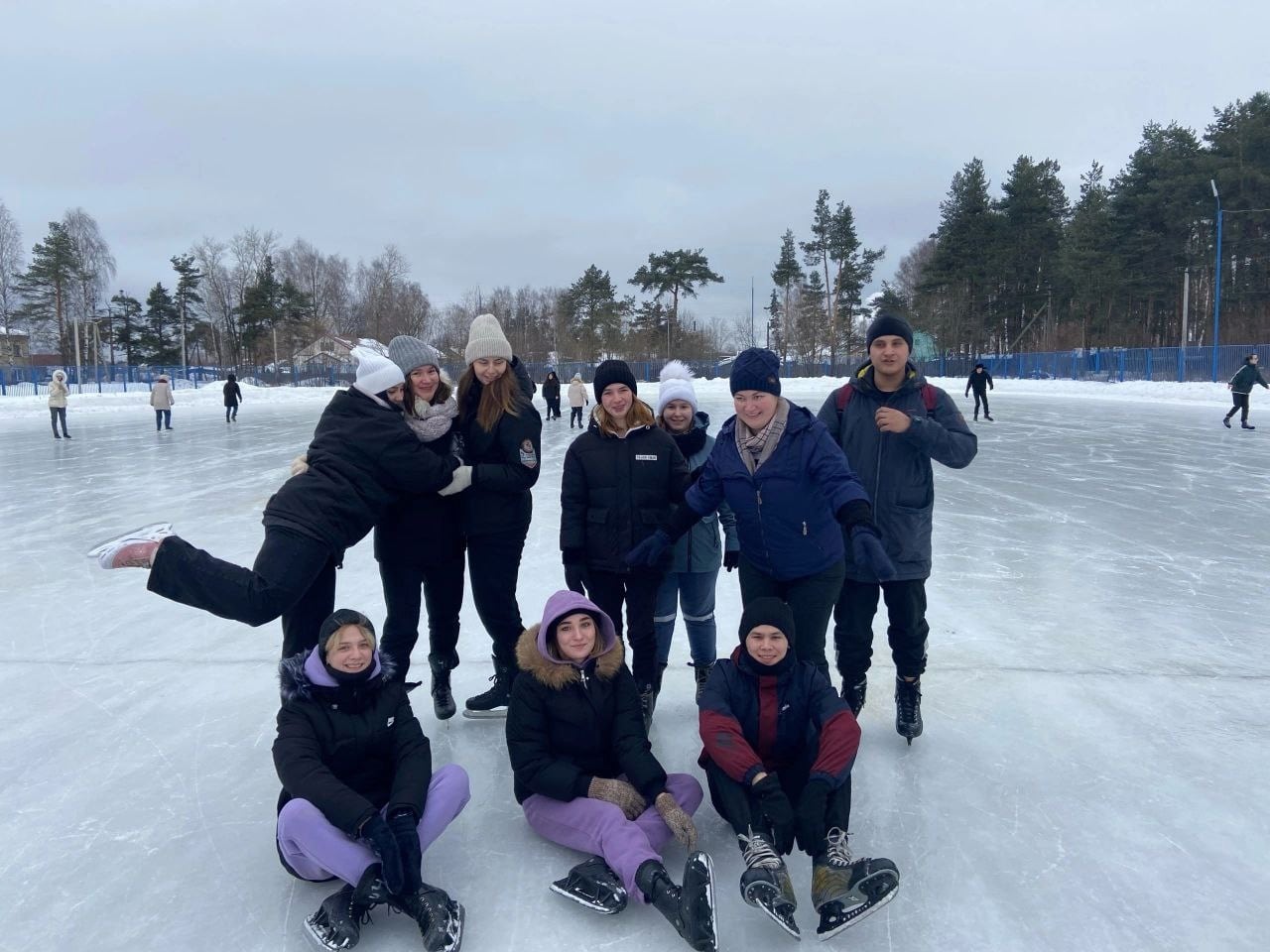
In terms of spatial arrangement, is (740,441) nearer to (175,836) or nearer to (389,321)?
(175,836)

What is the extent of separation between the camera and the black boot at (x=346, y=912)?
6.11 feet

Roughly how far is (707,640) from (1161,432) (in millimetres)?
13748

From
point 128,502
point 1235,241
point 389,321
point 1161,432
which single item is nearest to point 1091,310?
point 1235,241

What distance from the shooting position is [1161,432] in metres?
13.8

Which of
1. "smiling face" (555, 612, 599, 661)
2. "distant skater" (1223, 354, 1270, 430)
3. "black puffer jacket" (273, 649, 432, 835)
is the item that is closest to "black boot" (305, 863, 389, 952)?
"black puffer jacket" (273, 649, 432, 835)

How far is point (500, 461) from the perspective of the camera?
2959 mm

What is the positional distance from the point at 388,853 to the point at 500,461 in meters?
1.42

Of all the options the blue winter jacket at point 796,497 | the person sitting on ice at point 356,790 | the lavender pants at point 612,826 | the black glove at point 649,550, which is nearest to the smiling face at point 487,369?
the black glove at point 649,550

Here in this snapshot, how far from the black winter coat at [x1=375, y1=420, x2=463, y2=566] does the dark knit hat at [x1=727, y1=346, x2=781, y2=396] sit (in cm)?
103

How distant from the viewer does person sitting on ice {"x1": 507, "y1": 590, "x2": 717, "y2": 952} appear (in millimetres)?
2068

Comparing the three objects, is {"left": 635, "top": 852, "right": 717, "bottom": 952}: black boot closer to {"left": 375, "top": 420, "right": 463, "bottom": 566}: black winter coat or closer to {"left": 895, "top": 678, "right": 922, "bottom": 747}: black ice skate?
{"left": 895, "top": 678, "right": 922, "bottom": 747}: black ice skate

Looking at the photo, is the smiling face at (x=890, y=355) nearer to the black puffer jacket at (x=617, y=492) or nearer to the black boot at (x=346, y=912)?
the black puffer jacket at (x=617, y=492)

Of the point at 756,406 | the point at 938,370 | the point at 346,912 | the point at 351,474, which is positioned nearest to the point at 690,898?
the point at 346,912

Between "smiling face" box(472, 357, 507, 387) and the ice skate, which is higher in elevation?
"smiling face" box(472, 357, 507, 387)
